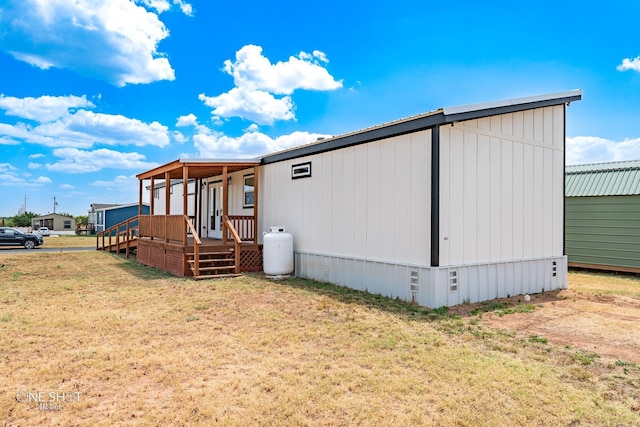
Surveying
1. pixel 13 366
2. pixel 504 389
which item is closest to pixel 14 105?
pixel 13 366

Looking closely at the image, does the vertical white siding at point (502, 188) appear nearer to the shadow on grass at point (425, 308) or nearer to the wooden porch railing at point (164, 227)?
the shadow on grass at point (425, 308)

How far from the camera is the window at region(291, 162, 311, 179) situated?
30.2 ft

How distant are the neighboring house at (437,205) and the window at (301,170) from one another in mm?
25

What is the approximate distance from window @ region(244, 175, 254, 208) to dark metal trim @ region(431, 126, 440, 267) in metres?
6.50

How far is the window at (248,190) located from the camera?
38.0 ft

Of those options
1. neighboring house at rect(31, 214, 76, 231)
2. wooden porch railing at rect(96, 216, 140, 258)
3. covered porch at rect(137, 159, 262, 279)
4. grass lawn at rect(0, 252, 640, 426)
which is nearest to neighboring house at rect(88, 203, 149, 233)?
wooden porch railing at rect(96, 216, 140, 258)

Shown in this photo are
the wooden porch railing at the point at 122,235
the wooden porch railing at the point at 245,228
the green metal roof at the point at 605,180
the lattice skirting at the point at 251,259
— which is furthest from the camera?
the wooden porch railing at the point at 122,235

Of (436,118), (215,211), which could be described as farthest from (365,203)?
(215,211)

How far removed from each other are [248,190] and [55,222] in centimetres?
4155

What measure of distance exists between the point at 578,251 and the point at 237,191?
10649 mm

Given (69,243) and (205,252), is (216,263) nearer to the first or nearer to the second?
(205,252)

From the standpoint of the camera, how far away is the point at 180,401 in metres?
2.99

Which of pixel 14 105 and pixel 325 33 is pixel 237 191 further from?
pixel 14 105

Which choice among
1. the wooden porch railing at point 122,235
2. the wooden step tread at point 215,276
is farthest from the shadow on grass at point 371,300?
the wooden porch railing at point 122,235
